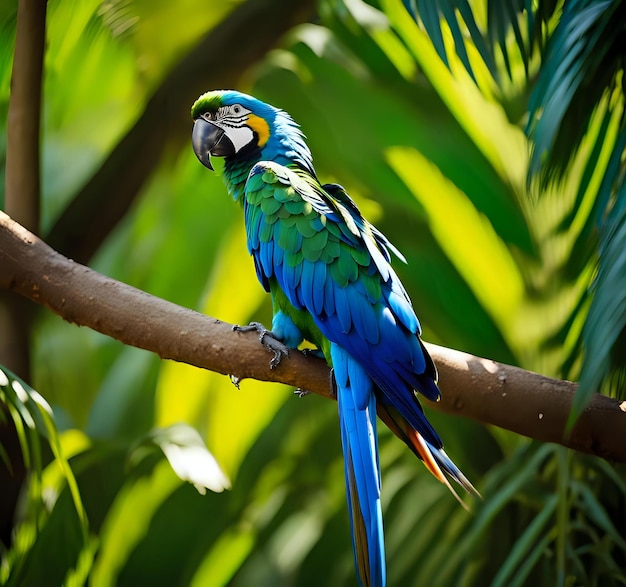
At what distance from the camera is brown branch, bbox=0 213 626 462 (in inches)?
43.8

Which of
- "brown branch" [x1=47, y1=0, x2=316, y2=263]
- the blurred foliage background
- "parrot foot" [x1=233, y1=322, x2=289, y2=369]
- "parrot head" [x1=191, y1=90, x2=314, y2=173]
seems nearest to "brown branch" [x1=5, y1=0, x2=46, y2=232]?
the blurred foliage background

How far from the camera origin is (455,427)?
200 cm

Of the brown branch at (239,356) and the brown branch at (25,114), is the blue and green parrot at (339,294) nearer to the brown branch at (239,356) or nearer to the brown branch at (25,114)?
the brown branch at (239,356)

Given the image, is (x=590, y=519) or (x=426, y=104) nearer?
(x=590, y=519)

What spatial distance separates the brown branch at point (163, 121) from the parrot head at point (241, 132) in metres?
0.78

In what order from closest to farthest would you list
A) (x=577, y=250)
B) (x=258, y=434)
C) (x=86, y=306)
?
(x=86, y=306) < (x=577, y=250) < (x=258, y=434)

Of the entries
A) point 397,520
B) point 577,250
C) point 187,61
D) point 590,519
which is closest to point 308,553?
point 397,520

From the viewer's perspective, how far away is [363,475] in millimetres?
1000

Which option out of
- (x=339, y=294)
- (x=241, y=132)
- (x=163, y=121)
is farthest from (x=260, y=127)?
(x=163, y=121)

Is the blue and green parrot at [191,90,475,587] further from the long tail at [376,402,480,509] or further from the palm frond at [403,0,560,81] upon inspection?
the palm frond at [403,0,560,81]

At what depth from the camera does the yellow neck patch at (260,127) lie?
136 centimetres

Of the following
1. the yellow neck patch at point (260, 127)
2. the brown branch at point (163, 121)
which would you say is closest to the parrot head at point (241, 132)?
the yellow neck patch at point (260, 127)

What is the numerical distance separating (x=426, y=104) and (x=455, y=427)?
0.87 m

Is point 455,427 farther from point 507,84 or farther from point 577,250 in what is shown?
point 507,84
